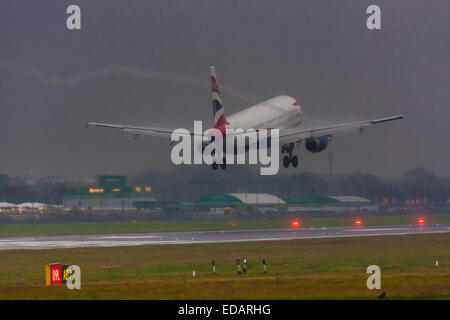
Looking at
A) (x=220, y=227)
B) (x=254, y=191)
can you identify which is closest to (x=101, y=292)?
(x=220, y=227)

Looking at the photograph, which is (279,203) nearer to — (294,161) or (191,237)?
(191,237)

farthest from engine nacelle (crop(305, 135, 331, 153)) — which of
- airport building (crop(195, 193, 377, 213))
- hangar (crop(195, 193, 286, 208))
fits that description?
hangar (crop(195, 193, 286, 208))

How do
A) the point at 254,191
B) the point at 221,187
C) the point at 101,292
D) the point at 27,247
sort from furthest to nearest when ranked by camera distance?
1. the point at 254,191
2. the point at 221,187
3. the point at 27,247
4. the point at 101,292

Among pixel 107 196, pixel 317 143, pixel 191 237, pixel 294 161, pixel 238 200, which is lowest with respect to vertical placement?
pixel 191 237

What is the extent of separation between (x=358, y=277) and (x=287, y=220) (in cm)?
8821

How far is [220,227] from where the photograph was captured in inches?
4968

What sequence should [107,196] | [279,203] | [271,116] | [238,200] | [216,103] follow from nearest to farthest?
[216,103]
[271,116]
[107,196]
[238,200]
[279,203]

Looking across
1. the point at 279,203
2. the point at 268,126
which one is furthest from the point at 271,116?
the point at 279,203

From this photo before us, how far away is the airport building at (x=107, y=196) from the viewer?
15888 centimetres

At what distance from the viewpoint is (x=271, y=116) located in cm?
10031

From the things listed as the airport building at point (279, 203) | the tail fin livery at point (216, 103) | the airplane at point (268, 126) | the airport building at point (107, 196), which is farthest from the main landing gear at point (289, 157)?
the airport building at point (279, 203)

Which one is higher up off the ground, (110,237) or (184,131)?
(184,131)

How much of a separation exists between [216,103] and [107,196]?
7395cm
